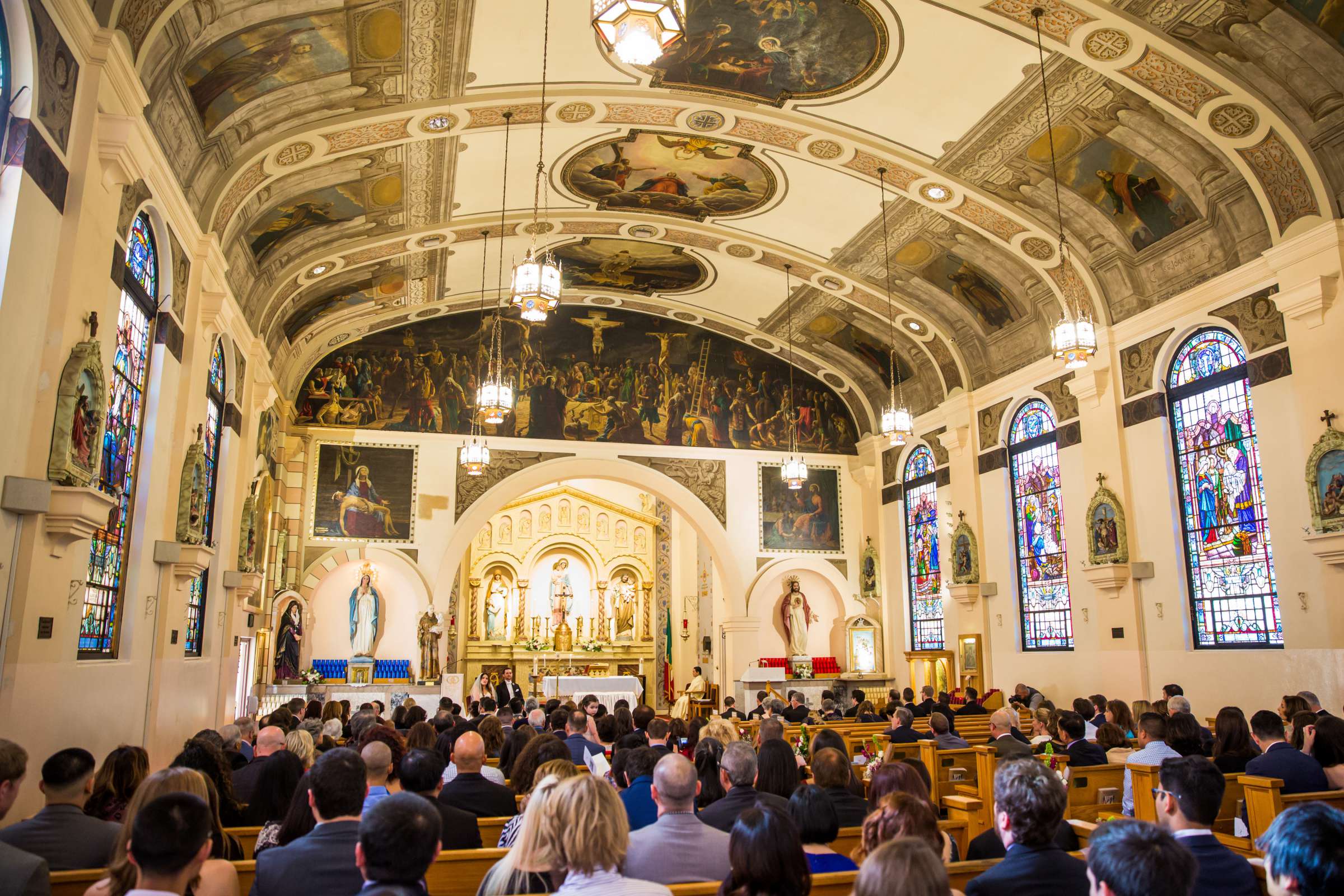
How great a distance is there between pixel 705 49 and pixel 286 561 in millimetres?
12359

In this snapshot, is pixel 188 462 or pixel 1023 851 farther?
pixel 188 462

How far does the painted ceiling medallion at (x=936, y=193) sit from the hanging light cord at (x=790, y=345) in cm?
376

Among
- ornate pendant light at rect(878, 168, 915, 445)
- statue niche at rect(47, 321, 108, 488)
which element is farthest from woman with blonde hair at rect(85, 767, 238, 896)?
ornate pendant light at rect(878, 168, 915, 445)

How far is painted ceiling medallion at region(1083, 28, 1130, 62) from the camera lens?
1041 centimetres

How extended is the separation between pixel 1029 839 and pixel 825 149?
11811 mm

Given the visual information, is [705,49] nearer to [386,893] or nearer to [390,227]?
[390,227]

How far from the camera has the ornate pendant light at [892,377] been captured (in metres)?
14.6

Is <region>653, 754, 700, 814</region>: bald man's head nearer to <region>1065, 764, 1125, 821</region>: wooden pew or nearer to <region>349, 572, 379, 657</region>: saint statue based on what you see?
<region>1065, 764, 1125, 821</region>: wooden pew

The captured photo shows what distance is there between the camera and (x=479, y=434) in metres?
20.2

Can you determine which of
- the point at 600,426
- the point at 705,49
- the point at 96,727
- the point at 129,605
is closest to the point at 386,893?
the point at 96,727

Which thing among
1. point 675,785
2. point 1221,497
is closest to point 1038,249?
point 1221,497

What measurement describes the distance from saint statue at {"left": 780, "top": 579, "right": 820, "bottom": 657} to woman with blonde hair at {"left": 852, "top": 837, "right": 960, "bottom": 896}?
754 inches

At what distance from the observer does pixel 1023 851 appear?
3.19m

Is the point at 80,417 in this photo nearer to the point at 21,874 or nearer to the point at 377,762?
the point at 377,762
